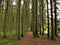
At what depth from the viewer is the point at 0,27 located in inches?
2138

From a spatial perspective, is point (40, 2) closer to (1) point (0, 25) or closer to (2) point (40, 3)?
(2) point (40, 3)

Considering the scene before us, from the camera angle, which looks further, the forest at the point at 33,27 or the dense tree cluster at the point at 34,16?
the dense tree cluster at the point at 34,16

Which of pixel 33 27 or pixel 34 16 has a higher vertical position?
pixel 34 16

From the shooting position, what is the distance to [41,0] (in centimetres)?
3400

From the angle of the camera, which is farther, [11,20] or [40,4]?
[11,20]

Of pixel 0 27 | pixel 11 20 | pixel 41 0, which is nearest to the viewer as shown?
pixel 41 0

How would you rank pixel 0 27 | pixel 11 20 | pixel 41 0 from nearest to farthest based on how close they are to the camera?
1. pixel 41 0
2. pixel 11 20
3. pixel 0 27

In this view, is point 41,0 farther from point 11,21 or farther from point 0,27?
point 0,27

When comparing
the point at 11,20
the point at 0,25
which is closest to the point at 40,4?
the point at 11,20

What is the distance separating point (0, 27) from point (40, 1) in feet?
78.2

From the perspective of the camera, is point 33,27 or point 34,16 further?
point 33,27

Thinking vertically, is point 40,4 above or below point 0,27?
above

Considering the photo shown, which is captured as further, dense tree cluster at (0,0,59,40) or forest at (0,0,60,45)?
dense tree cluster at (0,0,59,40)

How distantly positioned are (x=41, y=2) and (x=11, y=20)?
1876 cm
